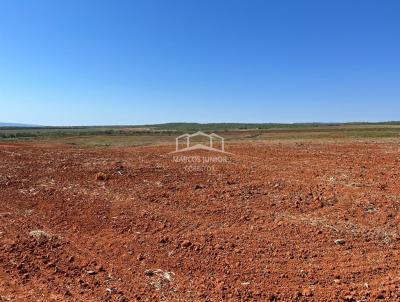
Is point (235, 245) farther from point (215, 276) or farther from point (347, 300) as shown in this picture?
point (347, 300)

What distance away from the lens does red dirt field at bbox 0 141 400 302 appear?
4.73 metres

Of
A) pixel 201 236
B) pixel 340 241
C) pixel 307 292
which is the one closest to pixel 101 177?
pixel 201 236

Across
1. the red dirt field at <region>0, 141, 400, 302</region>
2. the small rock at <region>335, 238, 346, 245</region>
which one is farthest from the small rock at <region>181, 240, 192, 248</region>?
the small rock at <region>335, 238, 346, 245</region>

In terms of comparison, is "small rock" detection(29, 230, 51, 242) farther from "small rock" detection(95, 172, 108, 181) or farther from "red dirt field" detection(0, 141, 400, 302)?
"small rock" detection(95, 172, 108, 181)

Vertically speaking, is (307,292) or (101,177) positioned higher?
(101,177)

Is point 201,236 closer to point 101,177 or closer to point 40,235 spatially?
point 40,235

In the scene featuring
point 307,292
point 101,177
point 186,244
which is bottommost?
point 307,292

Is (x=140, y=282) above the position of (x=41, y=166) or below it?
below

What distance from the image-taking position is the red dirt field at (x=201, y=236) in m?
4.73

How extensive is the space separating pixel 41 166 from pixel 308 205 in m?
9.33

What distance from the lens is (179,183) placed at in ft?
33.9

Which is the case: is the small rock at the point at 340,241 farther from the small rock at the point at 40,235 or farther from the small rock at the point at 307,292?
the small rock at the point at 40,235

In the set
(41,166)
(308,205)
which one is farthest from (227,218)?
(41,166)

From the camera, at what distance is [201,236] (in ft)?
20.9
